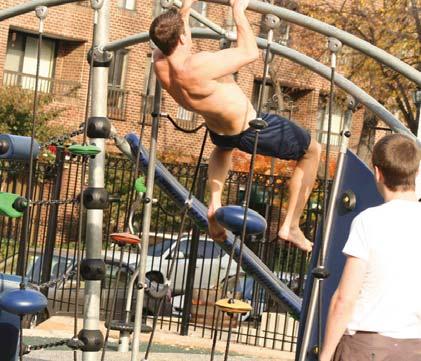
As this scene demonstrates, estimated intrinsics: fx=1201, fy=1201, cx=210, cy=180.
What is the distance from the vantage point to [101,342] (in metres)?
6.34

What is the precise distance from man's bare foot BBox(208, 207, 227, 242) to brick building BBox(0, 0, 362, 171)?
24382mm

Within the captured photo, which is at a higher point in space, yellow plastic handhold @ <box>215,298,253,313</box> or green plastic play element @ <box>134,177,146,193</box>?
green plastic play element @ <box>134,177,146,193</box>

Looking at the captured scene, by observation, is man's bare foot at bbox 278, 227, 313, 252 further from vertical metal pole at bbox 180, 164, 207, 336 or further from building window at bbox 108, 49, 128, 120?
building window at bbox 108, 49, 128, 120

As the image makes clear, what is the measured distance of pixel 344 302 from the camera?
4.52 meters

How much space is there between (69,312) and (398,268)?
942cm

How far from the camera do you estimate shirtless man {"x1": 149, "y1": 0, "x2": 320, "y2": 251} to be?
5.59 m

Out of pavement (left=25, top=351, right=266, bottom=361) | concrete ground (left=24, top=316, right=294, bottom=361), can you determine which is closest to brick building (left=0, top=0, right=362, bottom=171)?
concrete ground (left=24, top=316, right=294, bottom=361)

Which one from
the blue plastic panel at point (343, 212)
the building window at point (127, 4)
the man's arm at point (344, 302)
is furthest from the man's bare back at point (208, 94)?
the building window at point (127, 4)

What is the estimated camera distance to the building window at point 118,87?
33406 mm

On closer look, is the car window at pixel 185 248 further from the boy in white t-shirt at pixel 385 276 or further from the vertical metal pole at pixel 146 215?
the boy in white t-shirt at pixel 385 276

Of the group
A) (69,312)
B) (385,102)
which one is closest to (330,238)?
(69,312)

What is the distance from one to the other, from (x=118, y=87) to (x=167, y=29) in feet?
92.5

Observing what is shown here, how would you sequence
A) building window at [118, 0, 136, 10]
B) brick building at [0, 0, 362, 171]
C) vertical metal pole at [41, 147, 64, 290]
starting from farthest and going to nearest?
building window at [118, 0, 136, 10]
brick building at [0, 0, 362, 171]
vertical metal pole at [41, 147, 64, 290]

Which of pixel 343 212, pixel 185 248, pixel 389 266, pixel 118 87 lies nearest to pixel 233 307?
pixel 343 212
